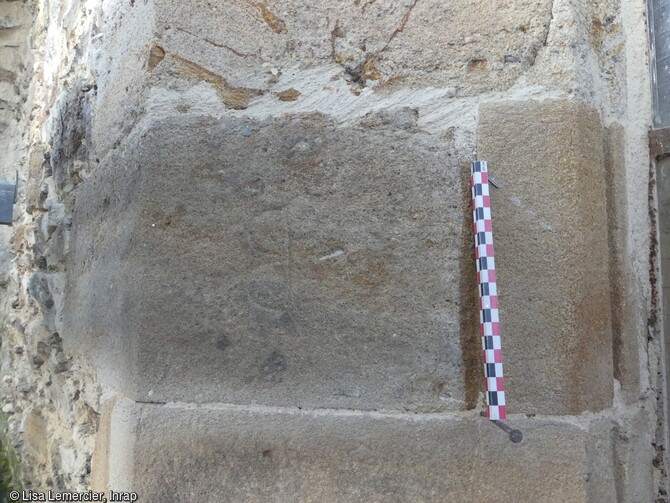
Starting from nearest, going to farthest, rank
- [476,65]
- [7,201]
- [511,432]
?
1. [511,432]
2. [476,65]
3. [7,201]

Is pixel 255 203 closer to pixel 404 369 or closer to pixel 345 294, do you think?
pixel 345 294

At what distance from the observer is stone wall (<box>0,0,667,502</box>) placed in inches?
50.4

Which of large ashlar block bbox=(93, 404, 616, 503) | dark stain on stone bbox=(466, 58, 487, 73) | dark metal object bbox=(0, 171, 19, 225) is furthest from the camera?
dark metal object bbox=(0, 171, 19, 225)

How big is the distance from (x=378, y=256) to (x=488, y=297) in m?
0.26

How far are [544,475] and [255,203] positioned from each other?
862 millimetres

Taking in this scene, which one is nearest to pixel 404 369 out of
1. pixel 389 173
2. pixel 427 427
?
pixel 427 427

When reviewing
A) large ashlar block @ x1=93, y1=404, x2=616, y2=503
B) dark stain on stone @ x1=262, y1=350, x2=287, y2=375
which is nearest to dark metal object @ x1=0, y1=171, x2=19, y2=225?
large ashlar block @ x1=93, y1=404, x2=616, y2=503

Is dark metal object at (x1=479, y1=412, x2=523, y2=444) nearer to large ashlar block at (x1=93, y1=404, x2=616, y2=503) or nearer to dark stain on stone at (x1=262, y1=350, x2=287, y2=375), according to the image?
large ashlar block at (x1=93, y1=404, x2=616, y2=503)

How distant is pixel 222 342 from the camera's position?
1.32m

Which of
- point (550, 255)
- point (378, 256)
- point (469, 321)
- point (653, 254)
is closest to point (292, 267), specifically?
point (378, 256)

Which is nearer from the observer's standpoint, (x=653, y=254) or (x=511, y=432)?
(x=511, y=432)

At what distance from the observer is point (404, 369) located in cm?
130

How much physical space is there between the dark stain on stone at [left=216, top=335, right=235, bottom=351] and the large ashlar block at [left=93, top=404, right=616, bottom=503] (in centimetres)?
14

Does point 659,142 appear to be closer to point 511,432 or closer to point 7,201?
point 511,432
